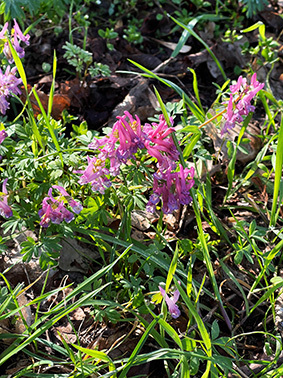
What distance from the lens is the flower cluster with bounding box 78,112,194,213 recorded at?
1.92 metres

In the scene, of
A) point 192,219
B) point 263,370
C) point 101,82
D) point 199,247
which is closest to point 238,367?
point 263,370

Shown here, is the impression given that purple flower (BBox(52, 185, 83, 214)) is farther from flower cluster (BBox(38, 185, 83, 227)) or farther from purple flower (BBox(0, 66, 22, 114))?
purple flower (BBox(0, 66, 22, 114))

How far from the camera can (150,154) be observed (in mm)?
1979

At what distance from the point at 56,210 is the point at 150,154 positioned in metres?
0.51

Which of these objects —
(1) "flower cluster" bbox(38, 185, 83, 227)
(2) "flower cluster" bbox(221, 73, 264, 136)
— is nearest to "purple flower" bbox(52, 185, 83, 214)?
(1) "flower cluster" bbox(38, 185, 83, 227)

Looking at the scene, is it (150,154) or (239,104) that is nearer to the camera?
(150,154)

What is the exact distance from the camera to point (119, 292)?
7.29 feet

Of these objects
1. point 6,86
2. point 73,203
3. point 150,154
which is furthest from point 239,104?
point 6,86

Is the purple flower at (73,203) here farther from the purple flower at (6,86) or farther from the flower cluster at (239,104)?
the flower cluster at (239,104)

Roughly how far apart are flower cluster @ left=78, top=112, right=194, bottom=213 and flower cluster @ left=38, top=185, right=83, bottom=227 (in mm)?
119

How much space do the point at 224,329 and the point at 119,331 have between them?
1.87 feet

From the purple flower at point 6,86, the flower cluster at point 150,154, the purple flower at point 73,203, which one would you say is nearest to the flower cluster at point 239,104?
the flower cluster at point 150,154

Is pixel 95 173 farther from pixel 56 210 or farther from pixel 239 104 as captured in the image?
pixel 239 104

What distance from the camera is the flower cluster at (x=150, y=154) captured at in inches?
75.5
